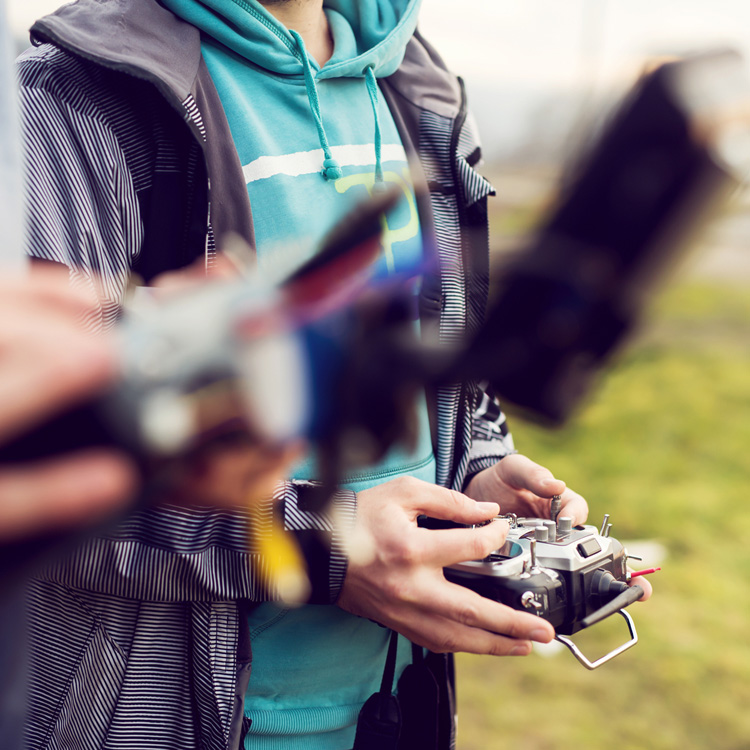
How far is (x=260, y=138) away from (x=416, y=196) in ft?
0.82

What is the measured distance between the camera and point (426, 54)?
3.87 ft

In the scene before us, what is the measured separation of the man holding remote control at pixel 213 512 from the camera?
0.69 metres

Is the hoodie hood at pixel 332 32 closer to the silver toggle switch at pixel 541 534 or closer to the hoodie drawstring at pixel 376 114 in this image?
the hoodie drawstring at pixel 376 114

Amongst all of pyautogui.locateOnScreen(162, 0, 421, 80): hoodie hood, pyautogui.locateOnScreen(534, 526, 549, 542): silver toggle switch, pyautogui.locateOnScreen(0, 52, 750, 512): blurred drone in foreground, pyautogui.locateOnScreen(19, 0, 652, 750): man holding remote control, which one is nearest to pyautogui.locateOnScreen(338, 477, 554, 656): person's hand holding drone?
pyautogui.locateOnScreen(19, 0, 652, 750): man holding remote control

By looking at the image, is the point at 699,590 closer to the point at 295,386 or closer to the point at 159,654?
the point at 159,654

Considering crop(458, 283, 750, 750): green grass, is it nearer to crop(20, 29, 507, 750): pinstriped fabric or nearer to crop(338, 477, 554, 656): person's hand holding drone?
crop(338, 477, 554, 656): person's hand holding drone

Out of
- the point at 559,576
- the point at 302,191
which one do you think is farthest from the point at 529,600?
the point at 302,191

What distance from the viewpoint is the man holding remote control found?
0.69 m

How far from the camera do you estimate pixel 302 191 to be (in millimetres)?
878

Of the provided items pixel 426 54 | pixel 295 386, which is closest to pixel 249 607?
pixel 295 386

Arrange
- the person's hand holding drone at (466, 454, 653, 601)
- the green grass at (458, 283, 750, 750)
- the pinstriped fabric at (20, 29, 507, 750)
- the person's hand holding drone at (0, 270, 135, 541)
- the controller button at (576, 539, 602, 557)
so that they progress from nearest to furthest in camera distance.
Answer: the person's hand holding drone at (0, 270, 135, 541) < the pinstriped fabric at (20, 29, 507, 750) < the controller button at (576, 539, 602, 557) < the person's hand holding drone at (466, 454, 653, 601) < the green grass at (458, 283, 750, 750)

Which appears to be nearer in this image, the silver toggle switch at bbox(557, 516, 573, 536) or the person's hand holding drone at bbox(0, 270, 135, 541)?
the person's hand holding drone at bbox(0, 270, 135, 541)

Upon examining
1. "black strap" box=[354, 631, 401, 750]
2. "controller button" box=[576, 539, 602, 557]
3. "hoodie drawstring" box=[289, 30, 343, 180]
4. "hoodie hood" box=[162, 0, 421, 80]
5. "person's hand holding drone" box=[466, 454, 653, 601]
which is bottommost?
"black strap" box=[354, 631, 401, 750]

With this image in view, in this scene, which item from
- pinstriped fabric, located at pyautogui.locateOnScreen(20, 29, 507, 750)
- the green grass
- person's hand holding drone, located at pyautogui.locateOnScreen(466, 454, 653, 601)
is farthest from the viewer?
the green grass
